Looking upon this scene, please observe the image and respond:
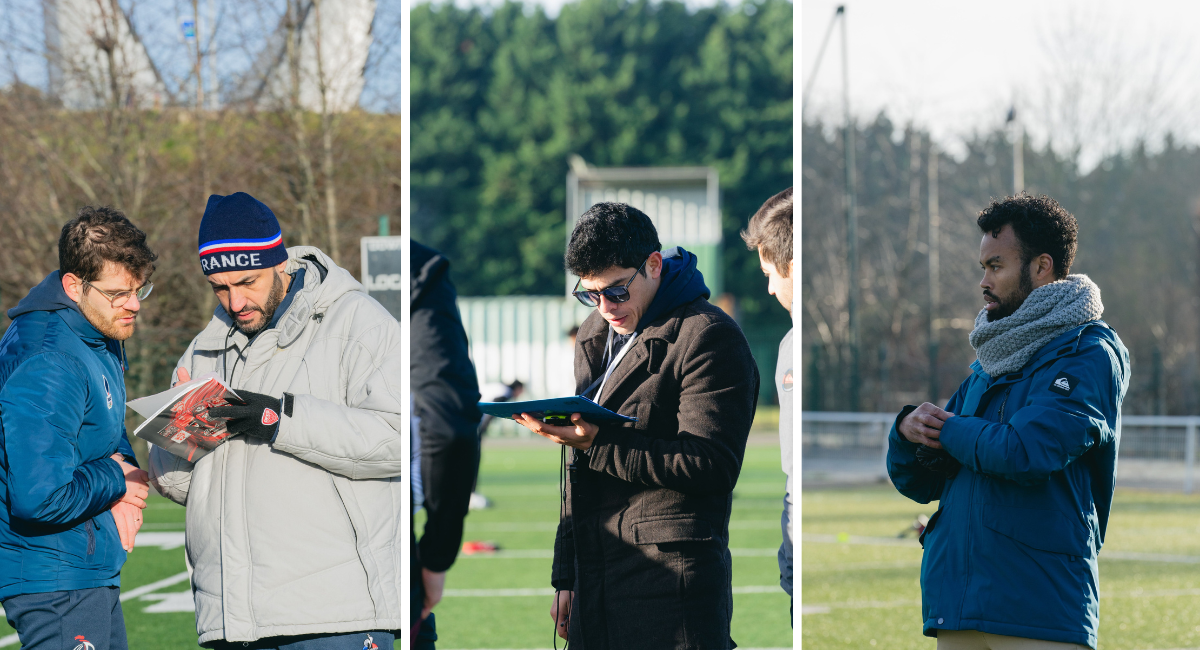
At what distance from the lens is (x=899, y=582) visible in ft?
23.8

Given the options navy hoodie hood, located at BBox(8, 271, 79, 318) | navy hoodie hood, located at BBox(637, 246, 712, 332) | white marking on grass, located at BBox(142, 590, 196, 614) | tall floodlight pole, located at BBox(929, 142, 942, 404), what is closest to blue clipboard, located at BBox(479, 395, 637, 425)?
navy hoodie hood, located at BBox(637, 246, 712, 332)

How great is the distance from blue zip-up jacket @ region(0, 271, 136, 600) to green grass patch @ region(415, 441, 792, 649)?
4.42 feet

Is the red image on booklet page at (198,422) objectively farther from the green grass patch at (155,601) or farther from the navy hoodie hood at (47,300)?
the green grass patch at (155,601)

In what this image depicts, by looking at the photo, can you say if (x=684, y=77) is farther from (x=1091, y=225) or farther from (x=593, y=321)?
(x=593, y=321)

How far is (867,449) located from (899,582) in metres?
7.25

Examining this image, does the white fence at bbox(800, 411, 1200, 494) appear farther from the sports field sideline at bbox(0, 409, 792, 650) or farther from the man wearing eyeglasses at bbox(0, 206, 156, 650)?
the man wearing eyeglasses at bbox(0, 206, 156, 650)

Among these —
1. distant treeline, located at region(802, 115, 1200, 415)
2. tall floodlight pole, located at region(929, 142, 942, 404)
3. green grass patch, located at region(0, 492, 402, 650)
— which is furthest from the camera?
distant treeline, located at region(802, 115, 1200, 415)

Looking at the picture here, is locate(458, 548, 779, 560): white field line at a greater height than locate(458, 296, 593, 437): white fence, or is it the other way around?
locate(458, 296, 593, 437): white fence

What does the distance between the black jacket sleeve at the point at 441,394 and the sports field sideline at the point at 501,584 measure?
321cm

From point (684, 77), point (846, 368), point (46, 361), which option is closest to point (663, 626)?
point (46, 361)

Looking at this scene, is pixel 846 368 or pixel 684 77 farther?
pixel 684 77

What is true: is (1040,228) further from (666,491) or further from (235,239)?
(235,239)

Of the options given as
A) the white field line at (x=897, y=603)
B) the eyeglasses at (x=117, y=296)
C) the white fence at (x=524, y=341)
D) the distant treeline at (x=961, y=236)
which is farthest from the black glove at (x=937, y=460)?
the white fence at (x=524, y=341)

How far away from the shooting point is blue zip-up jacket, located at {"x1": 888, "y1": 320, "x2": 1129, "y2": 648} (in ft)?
7.73
